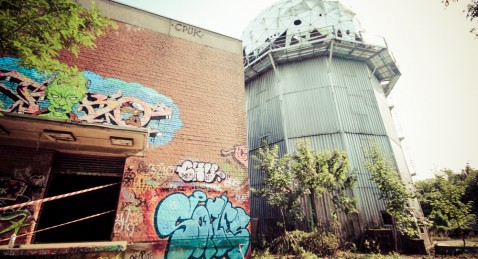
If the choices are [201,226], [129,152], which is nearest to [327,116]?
[201,226]

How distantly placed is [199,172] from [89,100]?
13.6ft

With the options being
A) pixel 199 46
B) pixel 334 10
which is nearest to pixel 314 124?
pixel 199 46

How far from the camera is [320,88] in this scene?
45.0 ft

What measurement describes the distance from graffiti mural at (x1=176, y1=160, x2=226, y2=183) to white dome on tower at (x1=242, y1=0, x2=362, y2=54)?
11.0 meters

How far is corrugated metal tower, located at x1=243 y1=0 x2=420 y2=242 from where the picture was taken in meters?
12.5

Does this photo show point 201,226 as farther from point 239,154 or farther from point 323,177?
point 323,177

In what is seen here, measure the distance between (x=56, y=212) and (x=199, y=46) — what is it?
7721mm

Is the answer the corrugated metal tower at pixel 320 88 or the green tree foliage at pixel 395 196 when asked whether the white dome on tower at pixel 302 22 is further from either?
the green tree foliage at pixel 395 196

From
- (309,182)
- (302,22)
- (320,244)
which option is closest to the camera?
(320,244)

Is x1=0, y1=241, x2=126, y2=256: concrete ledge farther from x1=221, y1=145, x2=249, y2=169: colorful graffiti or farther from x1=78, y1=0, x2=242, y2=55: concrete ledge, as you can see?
x1=78, y1=0, x2=242, y2=55: concrete ledge

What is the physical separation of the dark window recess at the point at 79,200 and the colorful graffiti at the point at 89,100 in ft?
4.30

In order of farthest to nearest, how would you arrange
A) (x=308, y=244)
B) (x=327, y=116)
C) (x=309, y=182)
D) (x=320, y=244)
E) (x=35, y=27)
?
(x=327, y=116) → (x=309, y=182) → (x=308, y=244) → (x=320, y=244) → (x=35, y=27)

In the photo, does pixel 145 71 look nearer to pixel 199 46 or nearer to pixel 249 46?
pixel 199 46

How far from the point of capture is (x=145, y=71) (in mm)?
7809
